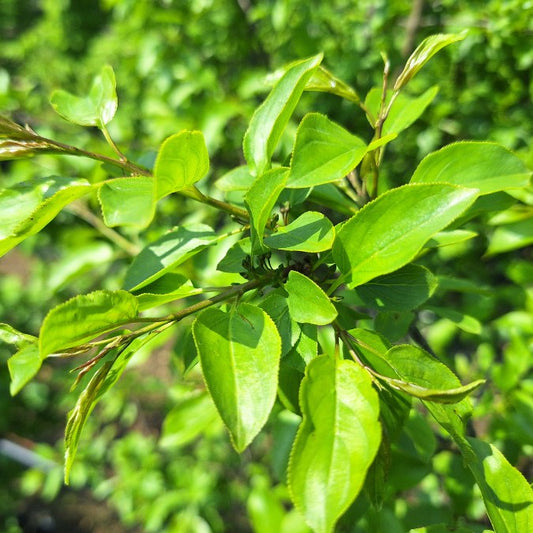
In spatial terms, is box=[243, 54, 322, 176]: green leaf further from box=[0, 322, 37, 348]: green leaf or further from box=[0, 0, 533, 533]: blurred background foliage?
box=[0, 322, 37, 348]: green leaf

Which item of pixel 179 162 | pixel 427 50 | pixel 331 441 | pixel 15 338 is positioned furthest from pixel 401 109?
pixel 15 338

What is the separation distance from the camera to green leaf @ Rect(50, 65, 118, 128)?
74 cm

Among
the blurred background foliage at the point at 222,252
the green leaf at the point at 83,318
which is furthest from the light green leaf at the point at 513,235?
the green leaf at the point at 83,318

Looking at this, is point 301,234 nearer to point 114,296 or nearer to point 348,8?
point 114,296

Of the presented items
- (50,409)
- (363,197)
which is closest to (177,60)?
(363,197)

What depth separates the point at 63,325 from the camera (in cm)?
52

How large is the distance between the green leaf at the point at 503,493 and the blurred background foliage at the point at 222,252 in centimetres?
29

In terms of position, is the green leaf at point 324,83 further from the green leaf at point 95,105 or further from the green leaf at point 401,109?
the green leaf at point 95,105

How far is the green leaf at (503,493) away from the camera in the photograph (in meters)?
0.60

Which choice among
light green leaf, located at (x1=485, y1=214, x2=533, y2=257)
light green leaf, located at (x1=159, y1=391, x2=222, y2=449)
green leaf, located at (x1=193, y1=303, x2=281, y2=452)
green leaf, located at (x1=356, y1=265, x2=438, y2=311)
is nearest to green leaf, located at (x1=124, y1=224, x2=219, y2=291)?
green leaf, located at (x1=193, y1=303, x2=281, y2=452)

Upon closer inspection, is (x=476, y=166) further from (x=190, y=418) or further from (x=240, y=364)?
(x=190, y=418)

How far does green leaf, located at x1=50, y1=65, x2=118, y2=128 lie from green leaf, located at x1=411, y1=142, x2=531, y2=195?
0.47 meters

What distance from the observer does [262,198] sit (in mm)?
631

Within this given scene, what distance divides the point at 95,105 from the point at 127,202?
0.86ft
